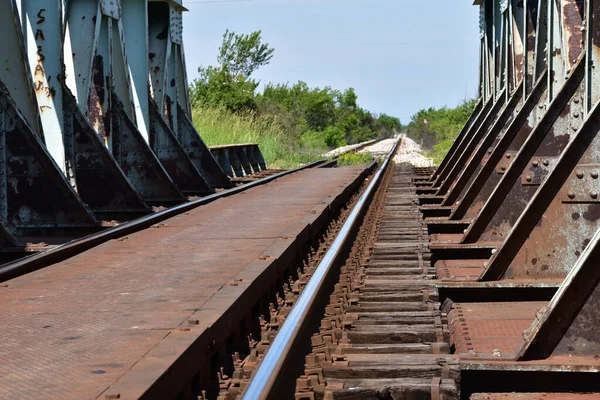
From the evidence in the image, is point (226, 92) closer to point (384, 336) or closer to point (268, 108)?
point (268, 108)

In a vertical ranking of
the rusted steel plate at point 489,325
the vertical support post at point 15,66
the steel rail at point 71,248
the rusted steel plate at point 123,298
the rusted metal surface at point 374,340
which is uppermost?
the vertical support post at point 15,66

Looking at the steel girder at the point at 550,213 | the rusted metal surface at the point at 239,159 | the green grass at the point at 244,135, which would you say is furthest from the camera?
the green grass at the point at 244,135

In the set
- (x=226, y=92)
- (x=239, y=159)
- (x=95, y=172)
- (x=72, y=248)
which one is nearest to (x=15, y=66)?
(x=95, y=172)

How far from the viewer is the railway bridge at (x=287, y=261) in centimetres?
445

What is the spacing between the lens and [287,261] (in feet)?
23.9

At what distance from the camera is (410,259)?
8.13 meters

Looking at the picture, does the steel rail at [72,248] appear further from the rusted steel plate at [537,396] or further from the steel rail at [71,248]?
the rusted steel plate at [537,396]

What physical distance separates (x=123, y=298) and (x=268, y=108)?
147ft

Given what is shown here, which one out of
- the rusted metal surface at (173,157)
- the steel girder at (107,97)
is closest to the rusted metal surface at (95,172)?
the steel girder at (107,97)

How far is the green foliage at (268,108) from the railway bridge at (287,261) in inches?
515

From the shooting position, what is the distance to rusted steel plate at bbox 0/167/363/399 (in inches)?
157

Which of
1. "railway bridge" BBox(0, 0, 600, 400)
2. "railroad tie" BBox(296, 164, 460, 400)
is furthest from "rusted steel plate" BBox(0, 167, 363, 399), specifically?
"railroad tie" BBox(296, 164, 460, 400)

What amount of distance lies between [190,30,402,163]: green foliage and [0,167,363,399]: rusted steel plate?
16988 millimetres

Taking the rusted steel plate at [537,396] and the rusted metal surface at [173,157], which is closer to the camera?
the rusted steel plate at [537,396]
